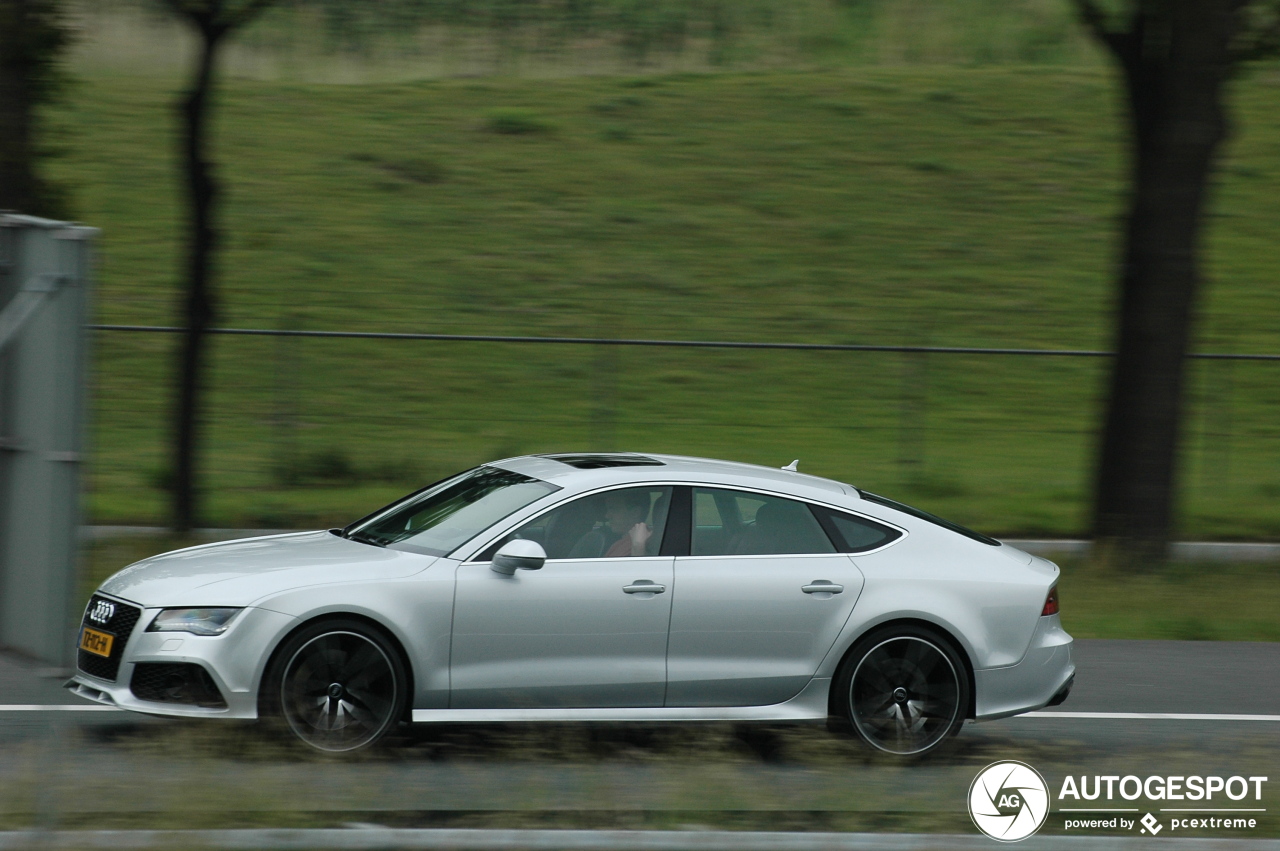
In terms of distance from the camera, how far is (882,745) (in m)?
7.27

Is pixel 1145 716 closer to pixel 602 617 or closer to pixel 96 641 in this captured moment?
pixel 602 617

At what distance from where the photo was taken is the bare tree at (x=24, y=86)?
1109 centimetres

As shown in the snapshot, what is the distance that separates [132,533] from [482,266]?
11190 millimetres

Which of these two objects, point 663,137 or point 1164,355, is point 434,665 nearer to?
point 1164,355

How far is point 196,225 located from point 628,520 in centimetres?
758

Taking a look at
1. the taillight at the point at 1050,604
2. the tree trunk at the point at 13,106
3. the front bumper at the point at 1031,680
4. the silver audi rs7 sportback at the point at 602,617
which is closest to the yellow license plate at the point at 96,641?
the silver audi rs7 sportback at the point at 602,617

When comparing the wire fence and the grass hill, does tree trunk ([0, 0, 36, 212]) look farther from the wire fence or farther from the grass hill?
the wire fence

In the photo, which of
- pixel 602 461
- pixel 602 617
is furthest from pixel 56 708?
pixel 602 461

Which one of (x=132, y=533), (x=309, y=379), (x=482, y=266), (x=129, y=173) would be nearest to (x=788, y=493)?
(x=132, y=533)

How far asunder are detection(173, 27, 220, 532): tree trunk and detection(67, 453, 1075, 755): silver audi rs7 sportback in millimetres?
6299

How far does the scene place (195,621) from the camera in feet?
22.1

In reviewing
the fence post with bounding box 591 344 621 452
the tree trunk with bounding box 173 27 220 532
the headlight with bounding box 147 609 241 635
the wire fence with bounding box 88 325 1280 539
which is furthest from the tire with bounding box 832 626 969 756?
the fence post with bounding box 591 344 621 452

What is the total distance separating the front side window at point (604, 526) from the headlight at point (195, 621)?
127 centimetres

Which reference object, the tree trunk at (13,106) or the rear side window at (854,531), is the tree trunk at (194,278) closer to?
the tree trunk at (13,106)
